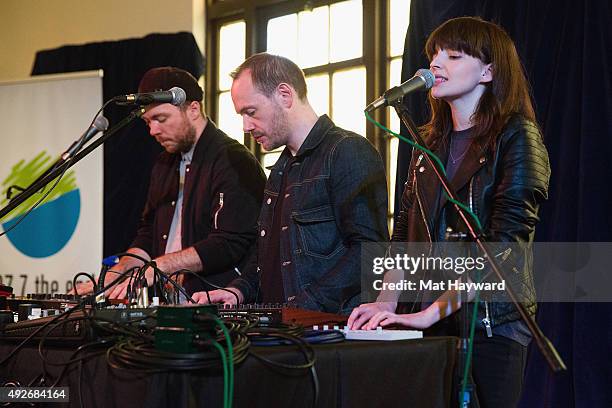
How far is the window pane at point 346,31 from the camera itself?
187 inches

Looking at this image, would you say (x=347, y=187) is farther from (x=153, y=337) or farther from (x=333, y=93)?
(x=333, y=93)

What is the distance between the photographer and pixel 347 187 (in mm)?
2480

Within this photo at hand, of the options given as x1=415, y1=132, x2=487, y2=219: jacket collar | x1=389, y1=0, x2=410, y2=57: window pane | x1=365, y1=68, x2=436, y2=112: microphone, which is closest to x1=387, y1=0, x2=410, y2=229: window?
x1=389, y1=0, x2=410, y2=57: window pane

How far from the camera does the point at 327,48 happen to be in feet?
16.2

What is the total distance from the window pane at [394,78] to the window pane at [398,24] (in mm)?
53

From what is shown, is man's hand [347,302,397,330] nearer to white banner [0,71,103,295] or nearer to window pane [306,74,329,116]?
window pane [306,74,329,116]

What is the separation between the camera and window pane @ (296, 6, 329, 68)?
16.3 ft

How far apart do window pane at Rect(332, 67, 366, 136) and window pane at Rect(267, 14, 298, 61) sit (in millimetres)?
421

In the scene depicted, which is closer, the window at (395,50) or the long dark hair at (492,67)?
the long dark hair at (492,67)

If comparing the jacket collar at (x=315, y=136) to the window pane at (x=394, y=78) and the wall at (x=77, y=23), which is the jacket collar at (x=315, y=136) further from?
the wall at (x=77, y=23)

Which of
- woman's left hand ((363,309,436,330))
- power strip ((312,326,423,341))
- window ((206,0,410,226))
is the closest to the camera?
power strip ((312,326,423,341))

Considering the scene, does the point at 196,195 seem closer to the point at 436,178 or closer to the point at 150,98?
the point at 150,98

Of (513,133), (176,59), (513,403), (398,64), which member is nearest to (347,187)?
(513,133)

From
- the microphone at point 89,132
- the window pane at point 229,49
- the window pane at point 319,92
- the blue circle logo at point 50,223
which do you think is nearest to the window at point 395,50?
the window pane at point 319,92
